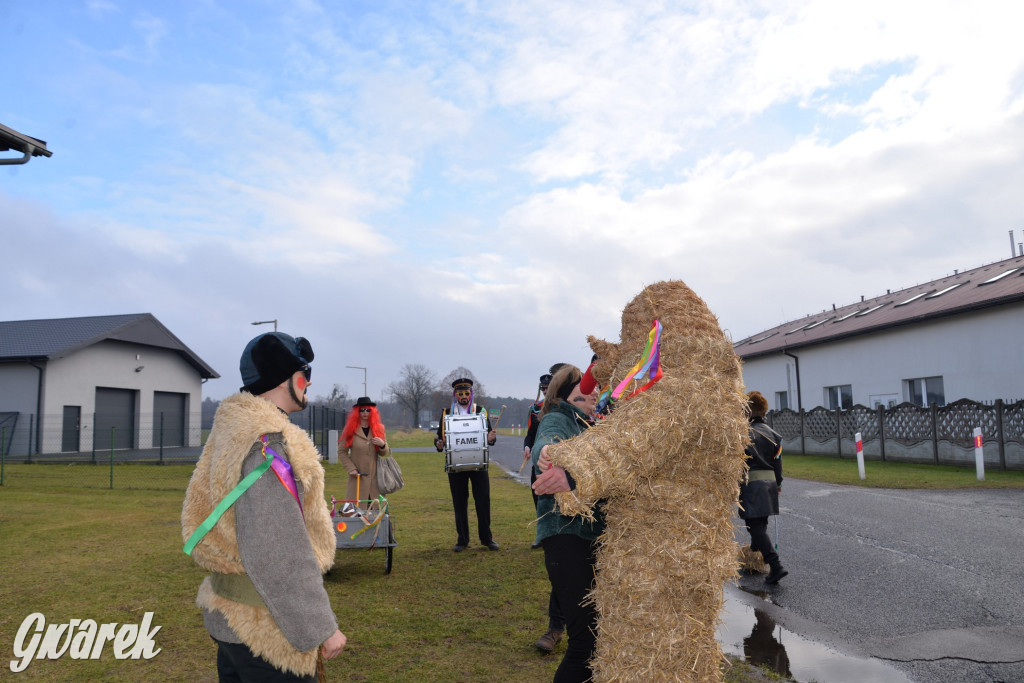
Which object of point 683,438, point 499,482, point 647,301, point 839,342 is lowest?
point 499,482

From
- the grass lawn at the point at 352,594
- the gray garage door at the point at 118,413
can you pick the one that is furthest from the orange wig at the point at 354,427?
the gray garage door at the point at 118,413

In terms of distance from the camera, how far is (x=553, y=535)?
3.57m

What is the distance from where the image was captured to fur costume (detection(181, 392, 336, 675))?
7.62ft

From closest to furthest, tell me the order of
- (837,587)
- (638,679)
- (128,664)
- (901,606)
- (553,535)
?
1. (638,679)
2. (553,535)
3. (128,664)
4. (901,606)
5. (837,587)

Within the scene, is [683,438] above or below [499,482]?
above

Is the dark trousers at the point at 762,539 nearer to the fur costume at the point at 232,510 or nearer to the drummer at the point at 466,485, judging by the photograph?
the drummer at the point at 466,485

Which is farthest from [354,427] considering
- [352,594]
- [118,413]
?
→ [118,413]

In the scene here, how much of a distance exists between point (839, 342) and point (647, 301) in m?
28.6

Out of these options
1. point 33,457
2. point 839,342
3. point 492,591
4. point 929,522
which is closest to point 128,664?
point 492,591

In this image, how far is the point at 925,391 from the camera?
24.1 m

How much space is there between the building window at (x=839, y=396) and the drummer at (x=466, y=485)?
78.2 ft

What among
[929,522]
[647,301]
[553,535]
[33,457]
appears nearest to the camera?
[553,535]

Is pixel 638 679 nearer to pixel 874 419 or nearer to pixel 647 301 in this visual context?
pixel 647 301

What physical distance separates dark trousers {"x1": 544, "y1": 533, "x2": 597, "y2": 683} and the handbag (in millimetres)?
4829
